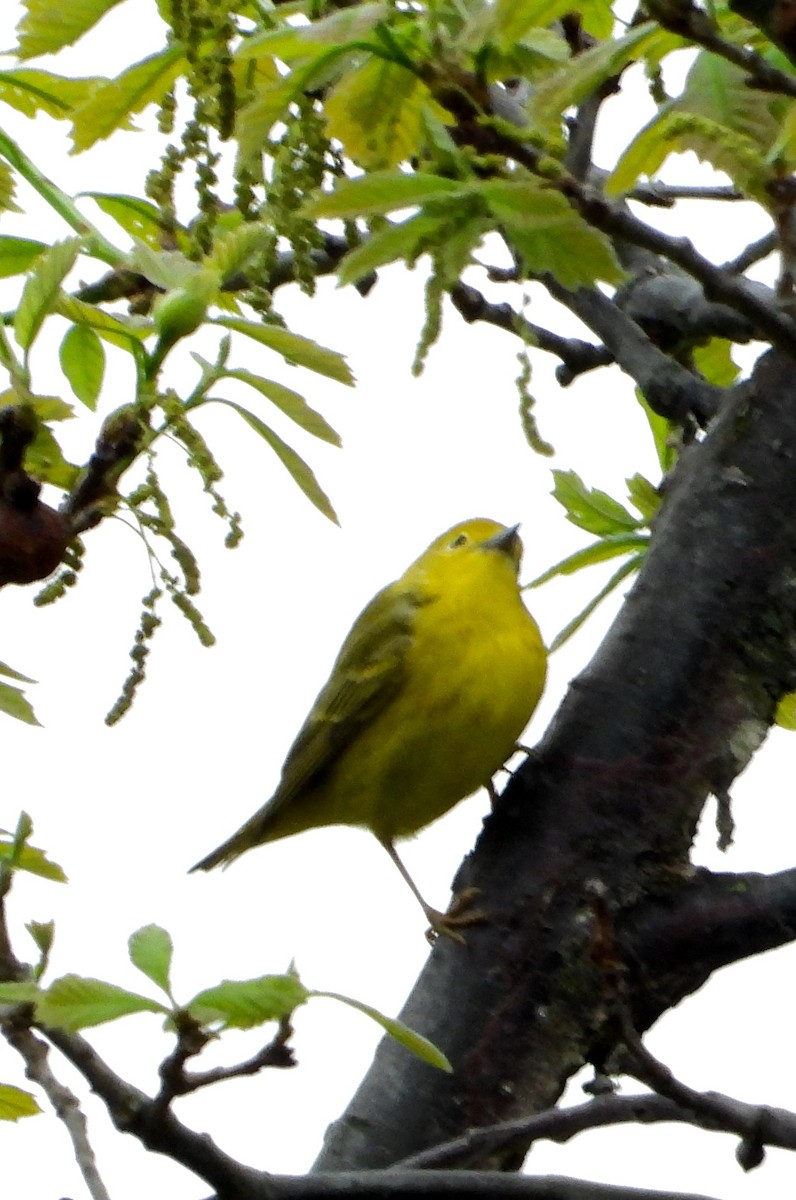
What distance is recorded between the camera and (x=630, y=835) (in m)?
2.09

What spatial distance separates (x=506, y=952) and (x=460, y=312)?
99cm

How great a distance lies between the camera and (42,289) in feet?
4.36

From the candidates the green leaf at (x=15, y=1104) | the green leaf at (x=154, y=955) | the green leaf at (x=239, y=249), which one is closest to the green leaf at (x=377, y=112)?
the green leaf at (x=239, y=249)

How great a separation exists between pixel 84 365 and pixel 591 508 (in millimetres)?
936

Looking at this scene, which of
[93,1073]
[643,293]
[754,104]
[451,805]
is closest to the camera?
[93,1073]

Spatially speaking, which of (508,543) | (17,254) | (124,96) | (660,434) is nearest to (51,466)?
(17,254)

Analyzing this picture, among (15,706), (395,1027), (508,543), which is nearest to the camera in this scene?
(395,1027)

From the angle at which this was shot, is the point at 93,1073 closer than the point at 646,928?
Yes

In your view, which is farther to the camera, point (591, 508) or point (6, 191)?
point (591, 508)

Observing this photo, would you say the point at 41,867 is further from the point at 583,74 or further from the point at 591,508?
the point at 591,508

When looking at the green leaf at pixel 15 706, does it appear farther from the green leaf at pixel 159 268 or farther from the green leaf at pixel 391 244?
the green leaf at pixel 391 244

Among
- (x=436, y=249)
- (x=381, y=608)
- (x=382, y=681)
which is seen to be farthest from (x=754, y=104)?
(x=381, y=608)

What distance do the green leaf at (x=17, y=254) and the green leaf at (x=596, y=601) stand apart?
100 centimetres

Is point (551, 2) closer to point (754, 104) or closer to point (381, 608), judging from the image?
point (754, 104)
